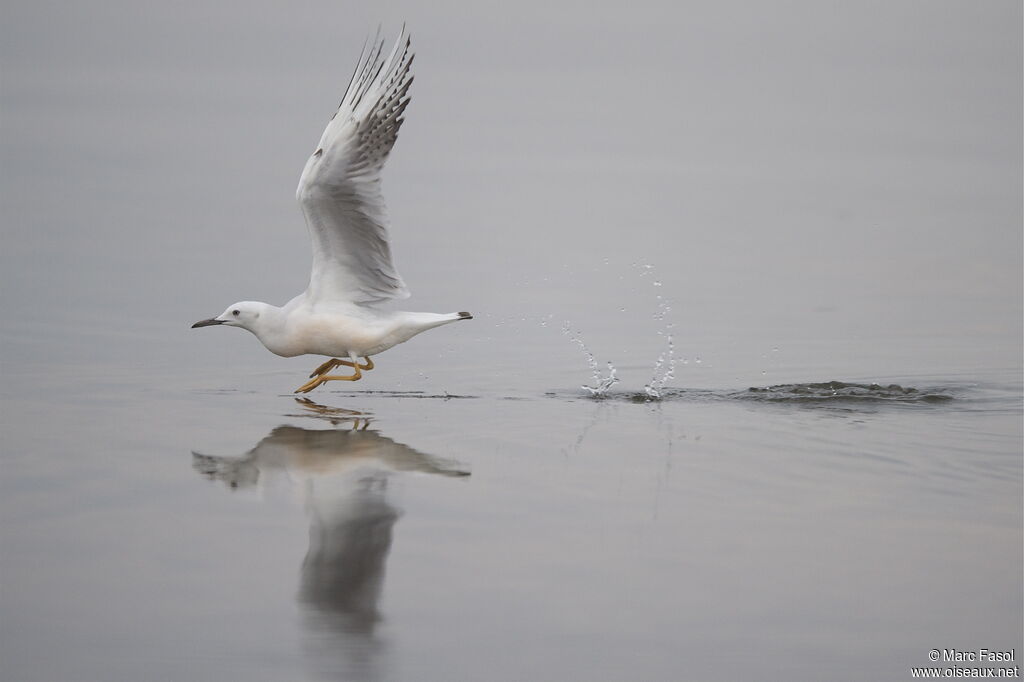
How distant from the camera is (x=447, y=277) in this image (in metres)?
12.9

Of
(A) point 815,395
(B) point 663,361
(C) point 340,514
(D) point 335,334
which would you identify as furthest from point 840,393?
(C) point 340,514

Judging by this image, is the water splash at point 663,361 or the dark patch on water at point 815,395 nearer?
the dark patch on water at point 815,395

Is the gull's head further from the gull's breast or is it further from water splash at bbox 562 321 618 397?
water splash at bbox 562 321 618 397

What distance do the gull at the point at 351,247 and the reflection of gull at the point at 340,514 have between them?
Answer: 0.62 metres

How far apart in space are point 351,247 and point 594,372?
5.91ft

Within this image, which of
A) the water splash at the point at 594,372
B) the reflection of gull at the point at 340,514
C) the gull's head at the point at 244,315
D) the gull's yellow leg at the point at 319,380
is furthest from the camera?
the water splash at the point at 594,372

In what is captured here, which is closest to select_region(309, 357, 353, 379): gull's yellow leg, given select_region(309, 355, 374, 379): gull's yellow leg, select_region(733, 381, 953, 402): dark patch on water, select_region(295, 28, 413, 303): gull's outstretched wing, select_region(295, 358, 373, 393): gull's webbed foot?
select_region(309, 355, 374, 379): gull's yellow leg

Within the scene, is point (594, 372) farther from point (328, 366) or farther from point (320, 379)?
point (320, 379)

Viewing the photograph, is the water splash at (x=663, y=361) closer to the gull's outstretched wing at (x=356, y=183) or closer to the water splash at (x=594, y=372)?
the water splash at (x=594, y=372)

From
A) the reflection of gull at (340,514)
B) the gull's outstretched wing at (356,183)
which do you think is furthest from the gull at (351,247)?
the reflection of gull at (340,514)

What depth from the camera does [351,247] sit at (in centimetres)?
880

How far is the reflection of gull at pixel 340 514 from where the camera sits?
14.7 ft

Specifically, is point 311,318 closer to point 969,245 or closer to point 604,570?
point 604,570

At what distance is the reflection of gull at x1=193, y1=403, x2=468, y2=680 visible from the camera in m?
4.47
